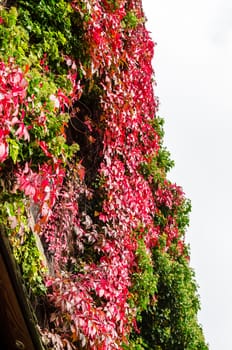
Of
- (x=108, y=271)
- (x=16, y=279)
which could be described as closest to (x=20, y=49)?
(x=16, y=279)

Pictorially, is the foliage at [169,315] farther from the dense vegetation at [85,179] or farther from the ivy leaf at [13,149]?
the ivy leaf at [13,149]

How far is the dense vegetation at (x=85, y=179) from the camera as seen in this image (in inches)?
130

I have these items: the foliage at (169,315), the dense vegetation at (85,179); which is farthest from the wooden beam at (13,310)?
the foliage at (169,315)

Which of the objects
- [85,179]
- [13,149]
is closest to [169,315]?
[85,179]

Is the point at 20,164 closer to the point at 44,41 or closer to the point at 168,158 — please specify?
the point at 44,41

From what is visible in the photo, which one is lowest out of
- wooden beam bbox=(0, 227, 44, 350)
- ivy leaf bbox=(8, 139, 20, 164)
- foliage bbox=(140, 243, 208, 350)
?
wooden beam bbox=(0, 227, 44, 350)

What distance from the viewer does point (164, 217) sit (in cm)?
861

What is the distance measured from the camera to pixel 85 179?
5578mm

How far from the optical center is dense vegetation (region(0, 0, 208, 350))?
3305 millimetres

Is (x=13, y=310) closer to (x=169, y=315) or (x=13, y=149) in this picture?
(x=13, y=149)

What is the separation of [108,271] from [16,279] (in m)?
2.56

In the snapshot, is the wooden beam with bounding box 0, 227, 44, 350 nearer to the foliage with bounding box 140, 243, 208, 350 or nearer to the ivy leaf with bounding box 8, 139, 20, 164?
the ivy leaf with bounding box 8, 139, 20, 164

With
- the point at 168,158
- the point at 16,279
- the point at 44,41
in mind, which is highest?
the point at 168,158

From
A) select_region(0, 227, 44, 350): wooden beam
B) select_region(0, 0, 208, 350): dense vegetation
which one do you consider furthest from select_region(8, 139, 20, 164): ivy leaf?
select_region(0, 227, 44, 350): wooden beam
